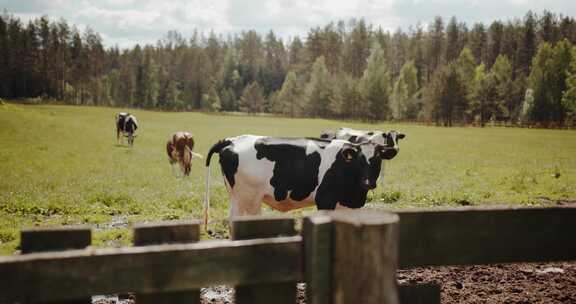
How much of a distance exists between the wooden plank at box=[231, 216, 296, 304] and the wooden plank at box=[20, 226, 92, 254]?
2.31 feet

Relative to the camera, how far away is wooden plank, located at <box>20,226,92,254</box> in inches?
79.6

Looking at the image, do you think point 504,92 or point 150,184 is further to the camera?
point 504,92

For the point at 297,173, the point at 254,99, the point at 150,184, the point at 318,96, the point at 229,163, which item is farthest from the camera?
the point at 254,99

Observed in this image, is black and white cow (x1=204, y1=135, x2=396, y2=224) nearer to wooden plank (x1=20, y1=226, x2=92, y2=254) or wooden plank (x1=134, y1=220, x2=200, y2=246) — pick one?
wooden plank (x1=134, y1=220, x2=200, y2=246)

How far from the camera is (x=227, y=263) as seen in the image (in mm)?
2115

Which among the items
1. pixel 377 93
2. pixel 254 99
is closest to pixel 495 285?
pixel 377 93

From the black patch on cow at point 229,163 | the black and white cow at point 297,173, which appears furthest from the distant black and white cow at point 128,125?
the black and white cow at point 297,173

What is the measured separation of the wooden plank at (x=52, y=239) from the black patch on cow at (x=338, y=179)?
576cm

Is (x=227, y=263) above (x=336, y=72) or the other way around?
the other way around

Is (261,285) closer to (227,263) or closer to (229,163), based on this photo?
(227,263)

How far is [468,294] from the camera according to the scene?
542 centimetres

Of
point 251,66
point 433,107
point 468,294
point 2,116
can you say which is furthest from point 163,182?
point 251,66

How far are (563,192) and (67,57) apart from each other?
107m

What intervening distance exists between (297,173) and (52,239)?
5.68 metres
